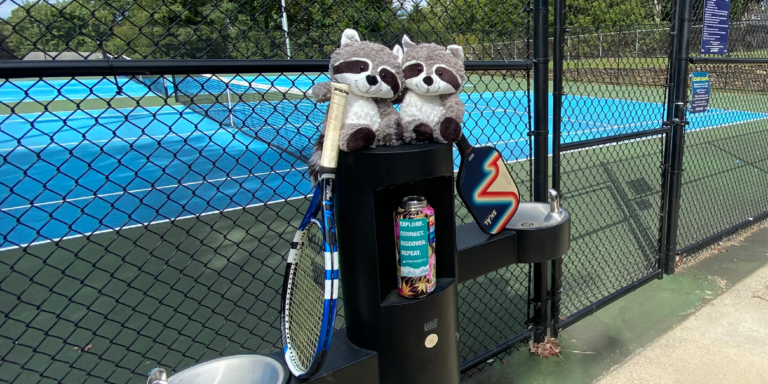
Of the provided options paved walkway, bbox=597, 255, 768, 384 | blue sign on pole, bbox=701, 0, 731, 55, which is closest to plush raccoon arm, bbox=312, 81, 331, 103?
paved walkway, bbox=597, 255, 768, 384

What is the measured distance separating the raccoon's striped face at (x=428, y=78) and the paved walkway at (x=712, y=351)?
6.76 ft

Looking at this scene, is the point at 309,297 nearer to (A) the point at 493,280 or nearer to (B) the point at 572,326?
(B) the point at 572,326

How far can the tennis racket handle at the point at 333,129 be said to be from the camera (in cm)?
146

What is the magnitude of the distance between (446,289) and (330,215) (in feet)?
1.92

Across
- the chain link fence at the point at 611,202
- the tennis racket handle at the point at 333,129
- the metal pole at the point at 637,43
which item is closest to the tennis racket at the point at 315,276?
the tennis racket handle at the point at 333,129

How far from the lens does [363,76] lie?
1.60 m

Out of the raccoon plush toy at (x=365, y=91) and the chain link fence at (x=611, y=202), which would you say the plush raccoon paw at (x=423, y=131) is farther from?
the chain link fence at (x=611, y=202)

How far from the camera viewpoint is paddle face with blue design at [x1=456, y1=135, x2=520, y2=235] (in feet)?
6.73

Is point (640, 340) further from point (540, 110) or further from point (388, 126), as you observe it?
point (388, 126)

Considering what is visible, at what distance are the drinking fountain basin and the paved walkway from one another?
0.98 meters

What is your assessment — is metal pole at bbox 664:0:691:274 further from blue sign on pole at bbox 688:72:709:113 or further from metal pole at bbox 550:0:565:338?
metal pole at bbox 550:0:565:338

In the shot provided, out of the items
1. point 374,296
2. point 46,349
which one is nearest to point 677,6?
point 374,296

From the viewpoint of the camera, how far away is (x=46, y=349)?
318 cm

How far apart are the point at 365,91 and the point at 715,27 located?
3787 mm
